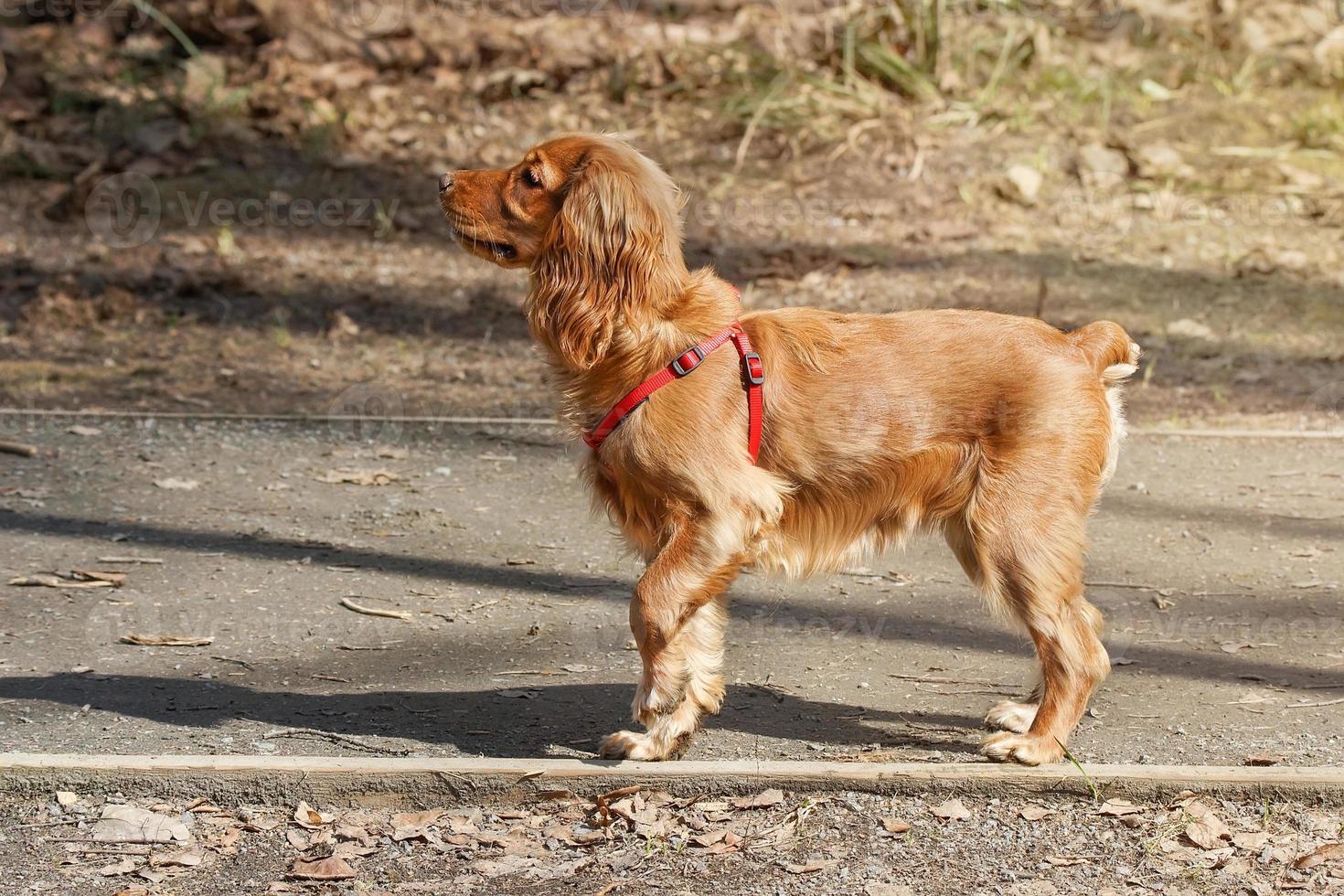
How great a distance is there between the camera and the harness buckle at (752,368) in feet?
15.5

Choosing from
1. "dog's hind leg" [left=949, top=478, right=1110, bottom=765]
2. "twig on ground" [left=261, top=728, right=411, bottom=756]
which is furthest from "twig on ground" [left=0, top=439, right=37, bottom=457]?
"dog's hind leg" [left=949, top=478, right=1110, bottom=765]

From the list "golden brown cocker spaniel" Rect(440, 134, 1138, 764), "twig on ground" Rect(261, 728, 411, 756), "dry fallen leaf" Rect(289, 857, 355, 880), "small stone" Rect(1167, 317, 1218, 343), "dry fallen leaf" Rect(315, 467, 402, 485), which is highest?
"golden brown cocker spaniel" Rect(440, 134, 1138, 764)

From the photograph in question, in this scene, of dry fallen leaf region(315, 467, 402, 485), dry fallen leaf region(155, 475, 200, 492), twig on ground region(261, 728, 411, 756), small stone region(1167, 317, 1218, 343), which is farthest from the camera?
small stone region(1167, 317, 1218, 343)

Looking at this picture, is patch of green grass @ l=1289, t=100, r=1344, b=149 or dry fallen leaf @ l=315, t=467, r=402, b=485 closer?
dry fallen leaf @ l=315, t=467, r=402, b=485

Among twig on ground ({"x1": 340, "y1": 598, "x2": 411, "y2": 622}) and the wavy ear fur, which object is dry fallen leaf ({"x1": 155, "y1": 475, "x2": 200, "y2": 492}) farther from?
the wavy ear fur

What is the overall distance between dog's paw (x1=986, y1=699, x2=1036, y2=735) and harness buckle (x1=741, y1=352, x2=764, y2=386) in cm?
143

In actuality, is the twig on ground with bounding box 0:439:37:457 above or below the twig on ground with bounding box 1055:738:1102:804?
below

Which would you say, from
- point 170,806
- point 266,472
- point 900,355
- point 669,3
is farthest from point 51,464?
point 669,3

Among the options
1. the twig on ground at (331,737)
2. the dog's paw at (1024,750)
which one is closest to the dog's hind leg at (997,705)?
the dog's paw at (1024,750)

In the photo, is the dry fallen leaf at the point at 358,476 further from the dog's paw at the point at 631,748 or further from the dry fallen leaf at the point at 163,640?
the dog's paw at the point at 631,748

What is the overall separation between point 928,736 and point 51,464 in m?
5.03

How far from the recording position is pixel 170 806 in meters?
4.41

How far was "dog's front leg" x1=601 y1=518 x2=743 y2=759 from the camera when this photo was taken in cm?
462

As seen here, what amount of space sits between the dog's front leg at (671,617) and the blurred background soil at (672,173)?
4.59m
